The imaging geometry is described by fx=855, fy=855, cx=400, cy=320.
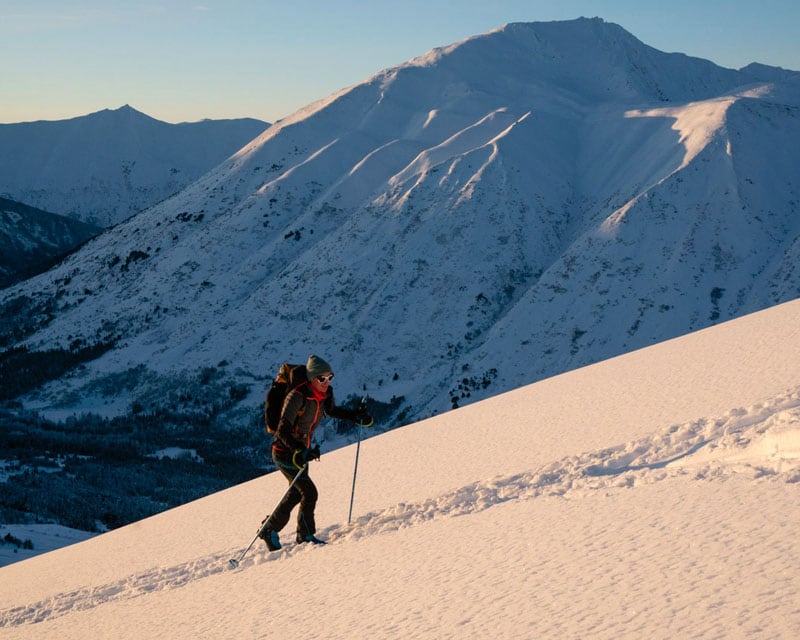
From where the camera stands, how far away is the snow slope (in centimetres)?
516

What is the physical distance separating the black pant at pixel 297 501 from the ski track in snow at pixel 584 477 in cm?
25

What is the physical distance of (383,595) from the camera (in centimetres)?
650

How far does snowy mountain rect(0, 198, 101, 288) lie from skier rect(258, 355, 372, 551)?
15669cm

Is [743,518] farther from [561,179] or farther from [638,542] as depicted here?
[561,179]

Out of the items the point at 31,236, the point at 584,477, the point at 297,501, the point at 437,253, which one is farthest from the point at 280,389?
the point at 31,236

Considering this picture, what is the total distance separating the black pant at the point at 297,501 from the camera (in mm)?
9016

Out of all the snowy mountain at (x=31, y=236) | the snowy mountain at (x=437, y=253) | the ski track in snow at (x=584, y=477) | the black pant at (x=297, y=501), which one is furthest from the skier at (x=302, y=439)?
the snowy mountain at (x=31, y=236)

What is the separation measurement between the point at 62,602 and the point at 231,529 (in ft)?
6.81

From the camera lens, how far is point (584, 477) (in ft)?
27.1

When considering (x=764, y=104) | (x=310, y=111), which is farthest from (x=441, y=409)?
(x=310, y=111)

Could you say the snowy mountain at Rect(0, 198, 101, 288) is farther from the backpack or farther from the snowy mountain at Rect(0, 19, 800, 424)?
the backpack

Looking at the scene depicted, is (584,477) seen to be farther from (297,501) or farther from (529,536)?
(297,501)

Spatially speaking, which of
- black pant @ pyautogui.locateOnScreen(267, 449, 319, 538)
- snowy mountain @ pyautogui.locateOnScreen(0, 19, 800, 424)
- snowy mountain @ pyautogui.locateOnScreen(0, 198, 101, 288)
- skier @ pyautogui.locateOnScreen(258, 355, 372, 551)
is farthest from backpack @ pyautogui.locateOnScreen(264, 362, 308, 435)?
snowy mountain @ pyautogui.locateOnScreen(0, 198, 101, 288)

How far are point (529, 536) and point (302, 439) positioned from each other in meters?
2.99
